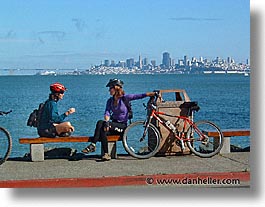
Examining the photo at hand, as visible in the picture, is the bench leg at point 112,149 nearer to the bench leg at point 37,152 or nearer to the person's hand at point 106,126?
the person's hand at point 106,126

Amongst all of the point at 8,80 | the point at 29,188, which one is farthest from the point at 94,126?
the point at 29,188

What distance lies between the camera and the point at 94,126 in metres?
10.2

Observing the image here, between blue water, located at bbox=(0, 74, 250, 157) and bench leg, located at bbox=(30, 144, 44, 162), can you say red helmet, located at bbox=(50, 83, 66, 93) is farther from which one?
bench leg, located at bbox=(30, 144, 44, 162)

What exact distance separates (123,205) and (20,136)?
9.13 feet

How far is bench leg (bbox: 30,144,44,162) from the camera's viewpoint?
9.51 m

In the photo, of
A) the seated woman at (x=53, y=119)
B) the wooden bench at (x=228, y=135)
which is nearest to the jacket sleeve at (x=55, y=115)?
the seated woman at (x=53, y=119)

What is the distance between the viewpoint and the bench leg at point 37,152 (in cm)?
951

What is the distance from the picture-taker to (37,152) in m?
9.54

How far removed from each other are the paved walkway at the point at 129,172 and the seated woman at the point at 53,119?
0.42 m

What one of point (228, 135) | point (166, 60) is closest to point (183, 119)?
point (228, 135)

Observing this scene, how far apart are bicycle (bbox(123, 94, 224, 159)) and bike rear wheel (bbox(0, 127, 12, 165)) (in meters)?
1.61

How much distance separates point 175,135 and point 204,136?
16.8 inches

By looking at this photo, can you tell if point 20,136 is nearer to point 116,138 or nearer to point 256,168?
point 116,138

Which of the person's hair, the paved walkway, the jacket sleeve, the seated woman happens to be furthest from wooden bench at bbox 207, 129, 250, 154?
the jacket sleeve
